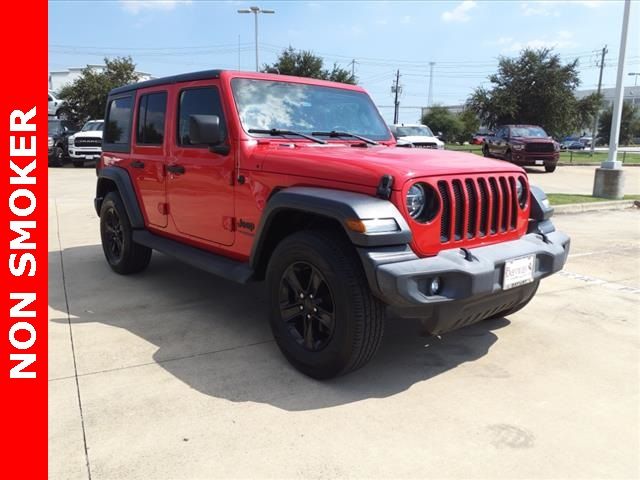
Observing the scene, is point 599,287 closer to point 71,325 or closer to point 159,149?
point 159,149

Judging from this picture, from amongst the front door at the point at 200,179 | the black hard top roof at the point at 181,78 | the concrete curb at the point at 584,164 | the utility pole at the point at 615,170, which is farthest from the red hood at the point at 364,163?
the concrete curb at the point at 584,164

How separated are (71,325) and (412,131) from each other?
16.2 m

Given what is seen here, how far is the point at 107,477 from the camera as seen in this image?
2.36 m

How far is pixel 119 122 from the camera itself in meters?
5.62

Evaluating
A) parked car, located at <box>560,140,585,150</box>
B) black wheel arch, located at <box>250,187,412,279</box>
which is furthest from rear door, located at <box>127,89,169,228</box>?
parked car, located at <box>560,140,585,150</box>

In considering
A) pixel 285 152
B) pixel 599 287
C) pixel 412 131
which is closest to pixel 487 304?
pixel 285 152

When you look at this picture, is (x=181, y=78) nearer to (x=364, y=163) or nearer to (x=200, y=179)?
(x=200, y=179)

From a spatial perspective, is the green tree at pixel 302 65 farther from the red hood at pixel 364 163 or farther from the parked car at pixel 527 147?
the red hood at pixel 364 163

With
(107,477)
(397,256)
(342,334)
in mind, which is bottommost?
(107,477)

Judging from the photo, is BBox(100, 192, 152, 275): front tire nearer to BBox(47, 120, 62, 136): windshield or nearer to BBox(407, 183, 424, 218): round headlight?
BBox(407, 183, 424, 218): round headlight

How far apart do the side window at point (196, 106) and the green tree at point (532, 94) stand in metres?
29.0

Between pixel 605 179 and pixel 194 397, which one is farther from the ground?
pixel 605 179

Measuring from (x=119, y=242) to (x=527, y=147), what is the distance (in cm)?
1717

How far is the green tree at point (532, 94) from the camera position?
30328 millimetres
